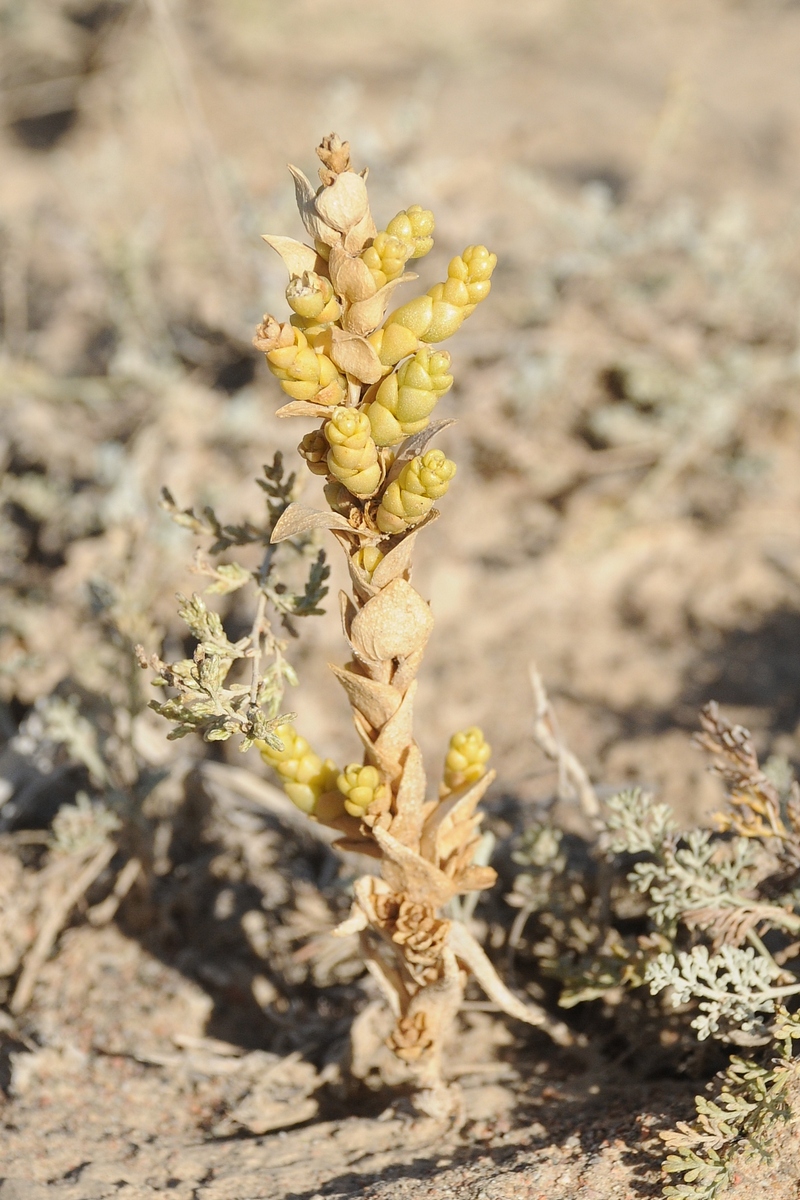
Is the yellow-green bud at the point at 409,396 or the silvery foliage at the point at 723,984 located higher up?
the yellow-green bud at the point at 409,396

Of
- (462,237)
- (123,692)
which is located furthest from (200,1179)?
(462,237)

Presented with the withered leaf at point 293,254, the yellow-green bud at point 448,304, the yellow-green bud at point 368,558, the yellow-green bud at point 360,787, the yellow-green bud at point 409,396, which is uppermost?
the withered leaf at point 293,254

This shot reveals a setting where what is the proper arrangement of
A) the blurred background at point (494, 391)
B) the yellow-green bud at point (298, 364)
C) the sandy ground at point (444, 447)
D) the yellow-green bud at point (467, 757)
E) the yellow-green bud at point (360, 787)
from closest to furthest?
the yellow-green bud at point (298, 364) → the yellow-green bud at point (360, 787) → the yellow-green bud at point (467, 757) → the sandy ground at point (444, 447) → the blurred background at point (494, 391)

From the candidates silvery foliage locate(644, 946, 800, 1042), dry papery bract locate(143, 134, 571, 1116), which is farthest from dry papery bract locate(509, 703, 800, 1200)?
dry papery bract locate(143, 134, 571, 1116)

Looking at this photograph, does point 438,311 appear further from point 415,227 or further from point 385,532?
point 385,532

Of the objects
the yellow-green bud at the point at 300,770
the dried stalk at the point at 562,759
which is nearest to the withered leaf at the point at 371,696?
the yellow-green bud at the point at 300,770

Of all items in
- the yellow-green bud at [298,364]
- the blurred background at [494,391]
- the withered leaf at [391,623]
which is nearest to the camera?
the yellow-green bud at [298,364]

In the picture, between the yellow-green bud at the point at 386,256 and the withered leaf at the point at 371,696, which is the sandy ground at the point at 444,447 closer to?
the withered leaf at the point at 371,696

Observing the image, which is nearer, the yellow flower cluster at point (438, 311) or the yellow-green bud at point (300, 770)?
the yellow flower cluster at point (438, 311)

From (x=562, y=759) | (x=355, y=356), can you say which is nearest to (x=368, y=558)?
(x=355, y=356)
